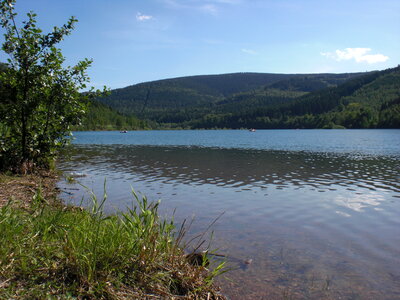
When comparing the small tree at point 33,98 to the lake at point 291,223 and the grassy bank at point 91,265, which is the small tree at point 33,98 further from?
the grassy bank at point 91,265

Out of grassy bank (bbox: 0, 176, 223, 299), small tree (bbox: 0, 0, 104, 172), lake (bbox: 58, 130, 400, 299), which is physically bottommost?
lake (bbox: 58, 130, 400, 299)

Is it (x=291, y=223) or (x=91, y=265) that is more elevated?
(x=91, y=265)

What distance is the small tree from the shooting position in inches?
545

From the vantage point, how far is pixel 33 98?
48.9 ft

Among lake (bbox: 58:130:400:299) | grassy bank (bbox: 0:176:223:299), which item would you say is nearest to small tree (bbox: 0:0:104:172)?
lake (bbox: 58:130:400:299)

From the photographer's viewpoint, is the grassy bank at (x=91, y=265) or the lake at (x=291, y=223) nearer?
the grassy bank at (x=91, y=265)

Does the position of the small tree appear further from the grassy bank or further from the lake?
the grassy bank

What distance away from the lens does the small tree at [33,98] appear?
45.4 ft

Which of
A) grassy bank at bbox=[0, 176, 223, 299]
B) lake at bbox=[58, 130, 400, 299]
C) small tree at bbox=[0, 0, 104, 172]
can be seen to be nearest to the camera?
grassy bank at bbox=[0, 176, 223, 299]

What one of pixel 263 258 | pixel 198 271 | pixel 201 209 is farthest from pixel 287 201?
pixel 198 271

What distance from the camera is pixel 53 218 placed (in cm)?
619

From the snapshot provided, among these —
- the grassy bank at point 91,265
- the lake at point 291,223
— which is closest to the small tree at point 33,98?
the lake at point 291,223

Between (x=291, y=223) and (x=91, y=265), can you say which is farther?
(x=291, y=223)

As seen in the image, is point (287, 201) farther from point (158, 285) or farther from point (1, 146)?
point (1, 146)
